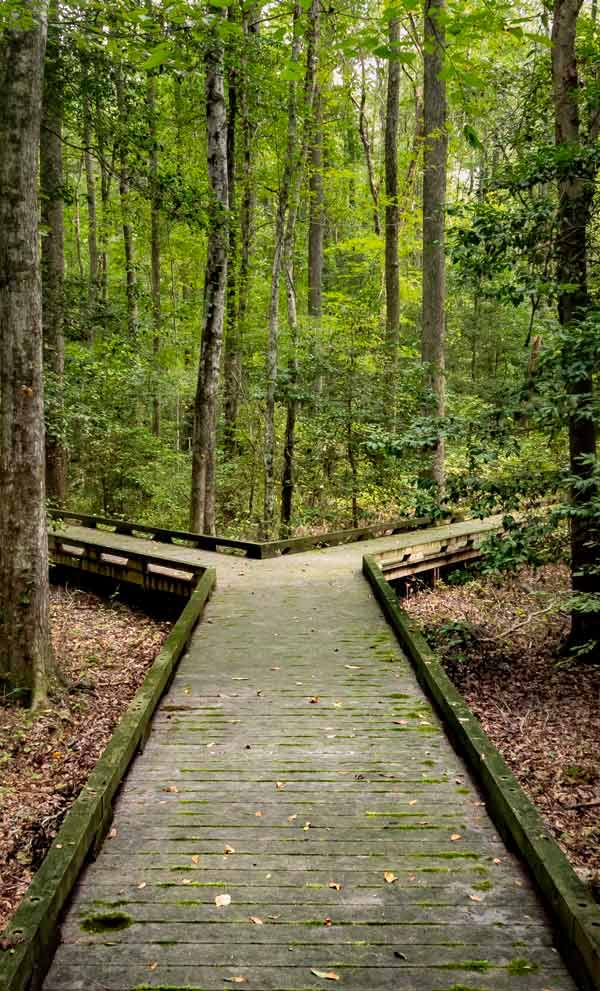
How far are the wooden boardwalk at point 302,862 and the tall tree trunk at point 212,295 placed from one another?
22.8 ft

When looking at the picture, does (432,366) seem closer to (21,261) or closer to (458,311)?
(21,261)

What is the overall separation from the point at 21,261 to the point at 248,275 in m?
11.6

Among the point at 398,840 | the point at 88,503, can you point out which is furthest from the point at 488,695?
the point at 88,503

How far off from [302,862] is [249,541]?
34.0 ft

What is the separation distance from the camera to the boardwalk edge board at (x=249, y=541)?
12.4 metres

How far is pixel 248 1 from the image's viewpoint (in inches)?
143

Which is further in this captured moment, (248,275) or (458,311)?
(458,311)

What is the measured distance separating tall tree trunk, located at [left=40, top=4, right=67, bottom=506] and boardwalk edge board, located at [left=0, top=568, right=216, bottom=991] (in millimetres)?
5911

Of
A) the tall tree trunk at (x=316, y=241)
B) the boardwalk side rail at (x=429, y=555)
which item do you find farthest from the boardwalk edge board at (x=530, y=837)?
the tall tree trunk at (x=316, y=241)

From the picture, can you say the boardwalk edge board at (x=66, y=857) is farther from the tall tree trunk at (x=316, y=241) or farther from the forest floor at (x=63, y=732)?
the tall tree trunk at (x=316, y=241)

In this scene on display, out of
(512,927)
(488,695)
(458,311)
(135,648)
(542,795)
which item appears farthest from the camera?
(458,311)

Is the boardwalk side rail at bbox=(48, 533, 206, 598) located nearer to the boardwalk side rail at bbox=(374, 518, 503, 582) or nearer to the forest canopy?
the forest canopy

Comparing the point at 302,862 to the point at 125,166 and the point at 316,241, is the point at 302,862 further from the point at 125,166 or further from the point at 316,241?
the point at 316,241

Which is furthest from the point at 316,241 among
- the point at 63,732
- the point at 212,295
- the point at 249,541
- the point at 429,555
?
the point at 63,732
